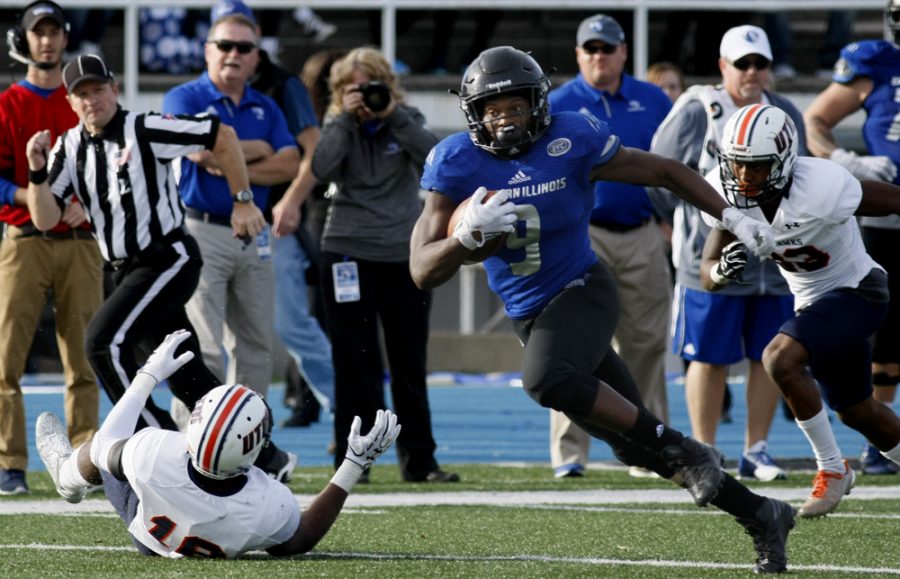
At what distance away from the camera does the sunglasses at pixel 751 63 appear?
7914 millimetres

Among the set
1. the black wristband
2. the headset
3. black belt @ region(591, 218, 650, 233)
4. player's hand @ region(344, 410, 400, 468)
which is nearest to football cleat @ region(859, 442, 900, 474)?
black belt @ region(591, 218, 650, 233)

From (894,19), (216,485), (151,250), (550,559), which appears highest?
(894,19)

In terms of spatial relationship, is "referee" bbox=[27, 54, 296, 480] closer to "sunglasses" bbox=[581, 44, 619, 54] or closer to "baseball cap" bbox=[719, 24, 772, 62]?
"sunglasses" bbox=[581, 44, 619, 54]

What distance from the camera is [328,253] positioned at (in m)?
7.80

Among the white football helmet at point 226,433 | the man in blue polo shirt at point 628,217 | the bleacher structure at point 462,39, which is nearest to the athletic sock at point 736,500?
the white football helmet at point 226,433

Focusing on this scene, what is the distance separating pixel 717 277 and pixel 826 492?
1011 mm

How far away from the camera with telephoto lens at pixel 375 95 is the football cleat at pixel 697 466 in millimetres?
3158

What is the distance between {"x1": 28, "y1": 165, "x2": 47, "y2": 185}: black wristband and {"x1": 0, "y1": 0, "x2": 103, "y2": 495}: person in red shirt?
1.69 feet

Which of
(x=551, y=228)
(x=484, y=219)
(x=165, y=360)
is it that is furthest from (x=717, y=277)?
(x=165, y=360)

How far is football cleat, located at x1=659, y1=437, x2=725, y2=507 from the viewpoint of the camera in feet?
16.0

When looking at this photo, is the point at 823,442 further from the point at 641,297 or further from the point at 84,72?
the point at 84,72

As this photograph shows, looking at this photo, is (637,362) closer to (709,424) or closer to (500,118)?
(709,424)

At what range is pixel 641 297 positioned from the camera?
27.0 ft

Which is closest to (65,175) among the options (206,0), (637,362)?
(637,362)
